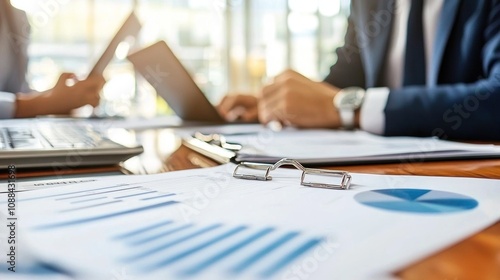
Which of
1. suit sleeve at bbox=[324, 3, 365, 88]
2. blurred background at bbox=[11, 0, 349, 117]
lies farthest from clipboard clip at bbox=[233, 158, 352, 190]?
blurred background at bbox=[11, 0, 349, 117]

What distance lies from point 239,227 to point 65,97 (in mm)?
1013

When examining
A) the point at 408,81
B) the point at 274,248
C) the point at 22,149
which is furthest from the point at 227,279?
the point at 408,81

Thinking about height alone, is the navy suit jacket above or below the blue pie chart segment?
above

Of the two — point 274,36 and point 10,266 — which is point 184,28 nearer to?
point 274,36

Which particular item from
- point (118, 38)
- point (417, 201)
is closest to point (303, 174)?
point (417, 201)

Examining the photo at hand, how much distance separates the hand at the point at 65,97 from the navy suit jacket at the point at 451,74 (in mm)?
661

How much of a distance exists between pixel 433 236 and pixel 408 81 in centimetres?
79

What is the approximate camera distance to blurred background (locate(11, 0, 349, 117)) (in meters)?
3.53

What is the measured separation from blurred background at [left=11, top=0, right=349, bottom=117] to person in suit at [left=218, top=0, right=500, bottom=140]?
2603 millimetres

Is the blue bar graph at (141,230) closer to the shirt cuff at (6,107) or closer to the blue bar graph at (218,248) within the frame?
the blue bar graph at (218,248)

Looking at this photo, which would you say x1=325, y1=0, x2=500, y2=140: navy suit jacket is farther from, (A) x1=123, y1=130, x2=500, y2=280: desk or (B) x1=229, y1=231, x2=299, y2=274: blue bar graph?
(B) x1=229, y1=231, x2=299, y2=274: blue bar graph

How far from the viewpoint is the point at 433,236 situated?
0.17 meters

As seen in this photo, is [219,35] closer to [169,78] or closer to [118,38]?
[118,38]

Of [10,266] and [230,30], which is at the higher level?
[230,30]
